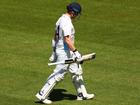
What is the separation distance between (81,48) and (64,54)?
4.98 m

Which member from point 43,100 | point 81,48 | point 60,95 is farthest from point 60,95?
point 81,48

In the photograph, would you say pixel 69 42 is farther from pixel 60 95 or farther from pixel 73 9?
pixel 60 95

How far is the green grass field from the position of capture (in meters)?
13.7

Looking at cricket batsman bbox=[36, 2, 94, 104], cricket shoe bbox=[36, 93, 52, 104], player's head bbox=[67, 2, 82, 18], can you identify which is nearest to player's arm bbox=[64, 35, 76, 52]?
cricket batsman bbox=[36, 2, 94, 104]

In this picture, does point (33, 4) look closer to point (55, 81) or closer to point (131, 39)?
point (131, 39)

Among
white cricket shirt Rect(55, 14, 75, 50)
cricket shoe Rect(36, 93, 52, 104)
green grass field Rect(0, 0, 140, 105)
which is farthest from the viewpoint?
green grass field Rect(0, 0, 140, 105)

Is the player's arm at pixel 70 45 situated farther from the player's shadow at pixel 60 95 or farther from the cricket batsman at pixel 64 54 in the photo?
the player's shadow at pixel 60 95

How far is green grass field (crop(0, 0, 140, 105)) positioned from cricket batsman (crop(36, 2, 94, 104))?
0.35 metres

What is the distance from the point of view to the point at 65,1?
23.9m

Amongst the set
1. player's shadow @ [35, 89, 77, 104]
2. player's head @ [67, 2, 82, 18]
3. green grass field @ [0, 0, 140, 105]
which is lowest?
player's shadow @ [35, 89, 77, 104]

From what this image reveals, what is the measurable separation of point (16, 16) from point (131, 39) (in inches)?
213

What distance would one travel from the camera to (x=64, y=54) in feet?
42.5

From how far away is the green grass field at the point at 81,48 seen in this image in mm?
13734

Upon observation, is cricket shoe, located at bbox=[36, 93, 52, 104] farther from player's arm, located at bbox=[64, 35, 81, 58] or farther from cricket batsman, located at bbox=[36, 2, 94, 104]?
player's arm, located at bbox=[64, 35, 81, 58]
